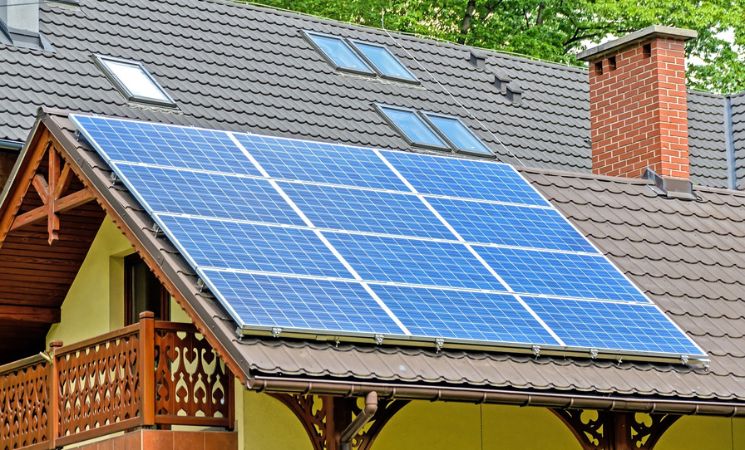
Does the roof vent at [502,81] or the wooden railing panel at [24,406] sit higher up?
the roof vent at [502,81]

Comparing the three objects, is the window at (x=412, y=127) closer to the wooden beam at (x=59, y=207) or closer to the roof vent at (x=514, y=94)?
the roof vent at (x=514, y=94)

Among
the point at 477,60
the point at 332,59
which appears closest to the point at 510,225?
the point at 332,59

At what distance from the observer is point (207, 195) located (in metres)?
15.1

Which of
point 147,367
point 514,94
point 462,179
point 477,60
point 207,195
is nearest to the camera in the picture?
point 147,367

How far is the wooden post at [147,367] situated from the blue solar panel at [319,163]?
7.80ft

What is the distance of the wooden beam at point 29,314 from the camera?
17812 mm

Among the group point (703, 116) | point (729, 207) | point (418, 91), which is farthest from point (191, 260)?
point (703, 116)

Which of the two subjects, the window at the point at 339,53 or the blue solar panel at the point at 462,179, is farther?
the window at the point at 339,53

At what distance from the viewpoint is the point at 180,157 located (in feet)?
51.6

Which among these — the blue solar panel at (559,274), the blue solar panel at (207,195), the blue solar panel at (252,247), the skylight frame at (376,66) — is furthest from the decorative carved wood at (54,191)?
the skylight frame at (376,66)

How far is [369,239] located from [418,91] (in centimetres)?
1044

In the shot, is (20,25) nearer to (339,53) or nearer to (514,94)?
(339,53)

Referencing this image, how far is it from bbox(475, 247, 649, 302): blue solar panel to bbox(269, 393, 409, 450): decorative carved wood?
2.12 metres

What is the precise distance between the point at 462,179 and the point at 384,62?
28.3 ft
